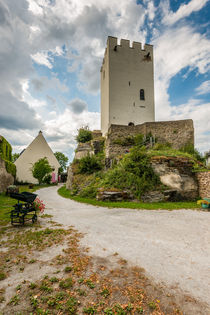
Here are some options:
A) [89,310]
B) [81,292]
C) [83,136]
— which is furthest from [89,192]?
[83,136]

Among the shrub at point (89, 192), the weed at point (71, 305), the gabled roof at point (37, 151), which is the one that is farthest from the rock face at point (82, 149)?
the weed at point (71, 305)

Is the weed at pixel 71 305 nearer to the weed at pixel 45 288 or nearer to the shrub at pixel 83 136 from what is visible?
the weed at pixel 45 288

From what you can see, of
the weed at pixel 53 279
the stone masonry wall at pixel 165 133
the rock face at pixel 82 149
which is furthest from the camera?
the rock face at pixel 82 149

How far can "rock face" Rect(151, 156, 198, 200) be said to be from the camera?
970 cm

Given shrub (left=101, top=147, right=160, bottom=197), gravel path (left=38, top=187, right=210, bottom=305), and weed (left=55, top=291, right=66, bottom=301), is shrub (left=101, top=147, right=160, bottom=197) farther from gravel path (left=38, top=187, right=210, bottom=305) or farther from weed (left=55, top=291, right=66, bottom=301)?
weed (left=55, top=291, right=66, bottom=301)

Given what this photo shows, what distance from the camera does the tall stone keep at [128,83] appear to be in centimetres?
2130

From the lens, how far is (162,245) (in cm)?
341

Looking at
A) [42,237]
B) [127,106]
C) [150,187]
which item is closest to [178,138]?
[127,106]

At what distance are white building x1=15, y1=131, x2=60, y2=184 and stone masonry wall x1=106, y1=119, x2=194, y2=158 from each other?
53.6 ft

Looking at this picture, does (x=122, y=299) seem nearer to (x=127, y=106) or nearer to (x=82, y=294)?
(x=82, y=294)

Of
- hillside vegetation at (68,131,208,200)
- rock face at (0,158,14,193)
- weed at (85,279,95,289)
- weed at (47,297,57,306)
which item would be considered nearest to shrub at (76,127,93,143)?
hillside vegetation at (68,131,208,200)

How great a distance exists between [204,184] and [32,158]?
27705 mm

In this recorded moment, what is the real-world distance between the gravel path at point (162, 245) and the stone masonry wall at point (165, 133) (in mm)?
12430

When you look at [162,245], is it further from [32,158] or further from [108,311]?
[32,158]
